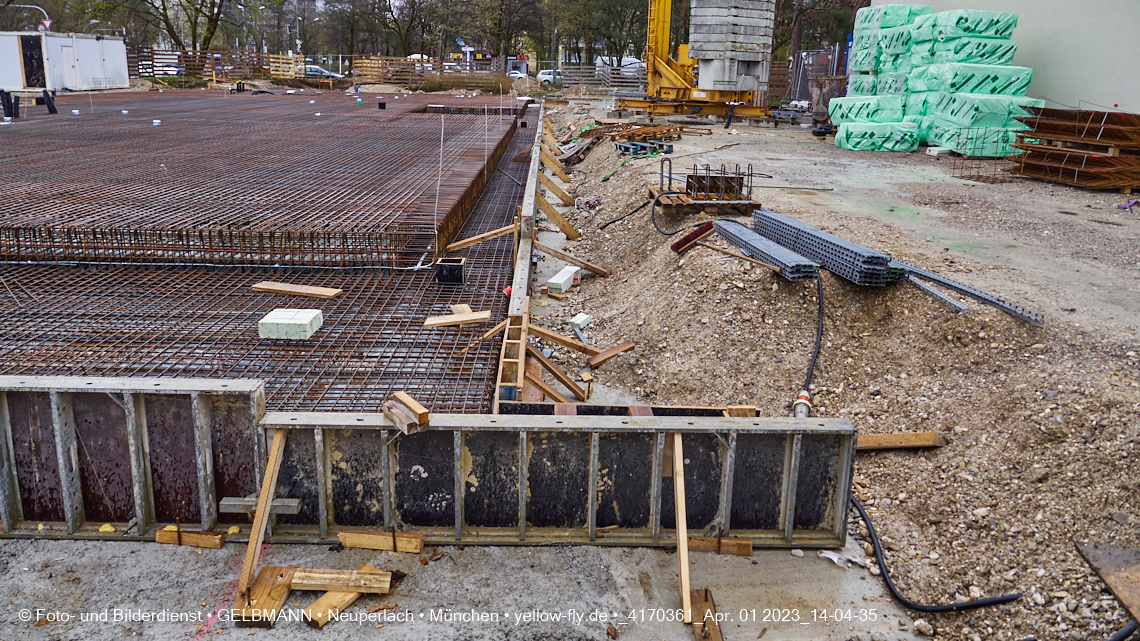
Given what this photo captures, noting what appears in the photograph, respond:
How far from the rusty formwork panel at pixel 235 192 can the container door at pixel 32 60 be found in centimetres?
1523

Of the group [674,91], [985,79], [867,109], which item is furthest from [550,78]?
[985,79]

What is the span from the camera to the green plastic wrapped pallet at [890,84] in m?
19.4

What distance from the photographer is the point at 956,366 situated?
6.58 metres

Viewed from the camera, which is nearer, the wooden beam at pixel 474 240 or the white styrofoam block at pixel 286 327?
the white styrofoam block at pixel 286 327

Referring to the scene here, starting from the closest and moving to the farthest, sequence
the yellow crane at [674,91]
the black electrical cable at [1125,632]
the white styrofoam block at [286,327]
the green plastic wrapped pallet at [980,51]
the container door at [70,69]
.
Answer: the black electrical cable at [1125,632]
the white styrofoam block at [286,327]
the green plastic wrapped pallet at [980,51]
the yellow crane at [674,91]
the container door at [70,69]

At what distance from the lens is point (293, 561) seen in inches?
171

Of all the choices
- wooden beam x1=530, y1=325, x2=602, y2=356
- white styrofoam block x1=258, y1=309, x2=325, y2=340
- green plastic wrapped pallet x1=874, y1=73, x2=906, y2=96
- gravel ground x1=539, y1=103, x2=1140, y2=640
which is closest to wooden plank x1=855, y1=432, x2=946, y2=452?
gravel ground x1=539, y1=103, x2=1140, y2=640

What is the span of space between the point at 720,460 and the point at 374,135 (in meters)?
14.1

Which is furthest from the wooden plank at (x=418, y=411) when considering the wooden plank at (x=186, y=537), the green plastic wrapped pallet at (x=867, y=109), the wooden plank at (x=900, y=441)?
the green plastic wrapped pallet at (x=867, y=109)

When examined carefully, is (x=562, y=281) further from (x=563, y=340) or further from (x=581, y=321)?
(x=563, y=340)

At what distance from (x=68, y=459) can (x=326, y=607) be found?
174 cm

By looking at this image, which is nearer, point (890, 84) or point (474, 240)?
point (474, 240)

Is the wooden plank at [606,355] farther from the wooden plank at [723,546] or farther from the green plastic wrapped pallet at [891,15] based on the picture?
the green plastic wrapped pallet at [891,15]

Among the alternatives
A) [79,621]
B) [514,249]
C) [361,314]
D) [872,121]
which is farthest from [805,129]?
[79,621]
